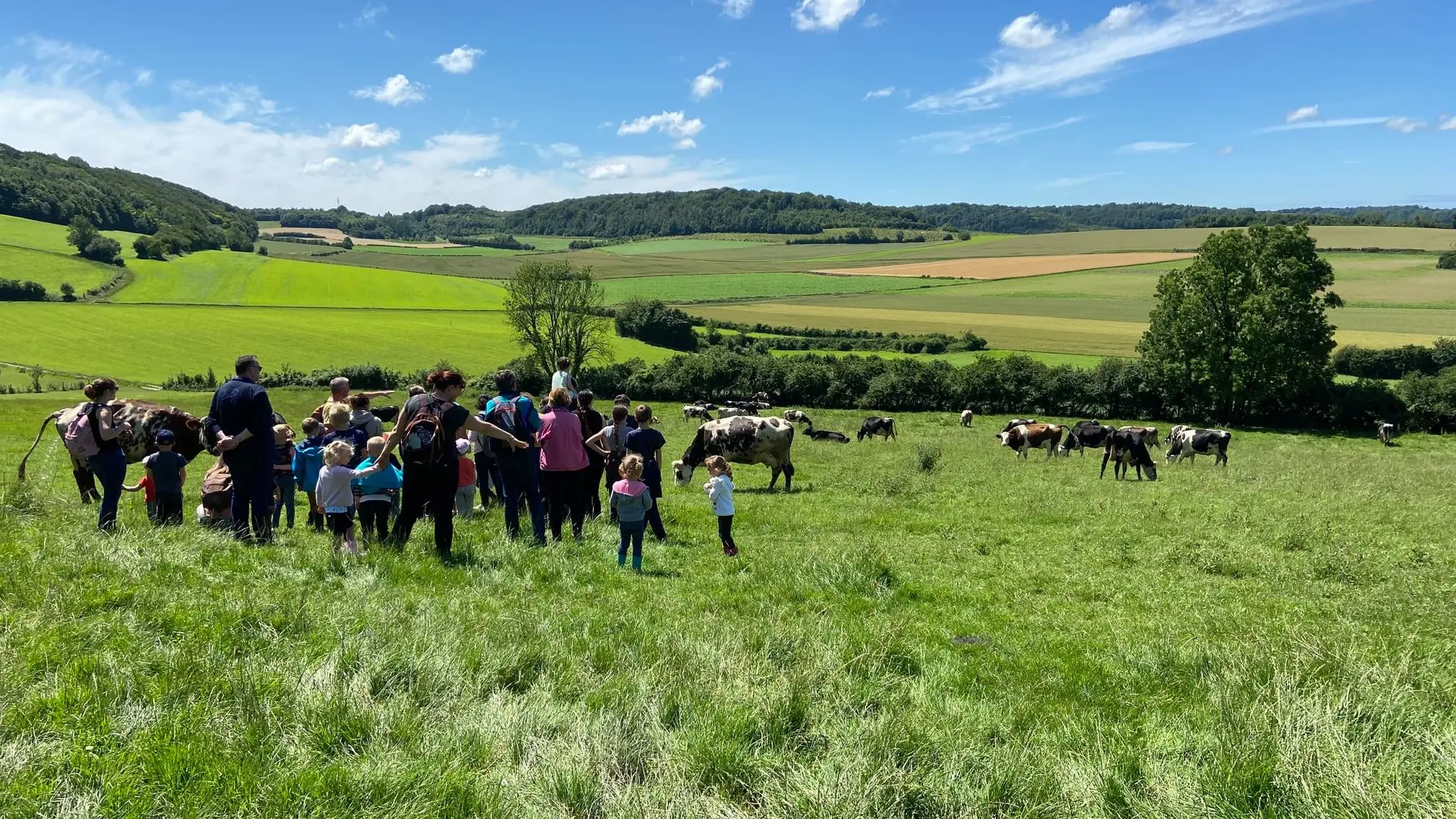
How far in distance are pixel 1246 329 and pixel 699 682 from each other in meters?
44.4

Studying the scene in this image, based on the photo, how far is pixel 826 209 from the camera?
191875mm

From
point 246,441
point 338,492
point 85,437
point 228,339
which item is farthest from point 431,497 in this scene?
point 228,339

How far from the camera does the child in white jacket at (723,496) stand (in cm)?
970

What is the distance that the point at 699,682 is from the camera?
188 inches

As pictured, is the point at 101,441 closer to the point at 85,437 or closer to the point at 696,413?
the point at 85,437

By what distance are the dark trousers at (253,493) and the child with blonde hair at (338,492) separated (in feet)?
3.00

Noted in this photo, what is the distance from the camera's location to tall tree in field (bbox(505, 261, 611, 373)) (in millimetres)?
56062

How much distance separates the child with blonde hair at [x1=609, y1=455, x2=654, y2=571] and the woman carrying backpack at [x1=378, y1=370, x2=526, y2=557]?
4.87ft

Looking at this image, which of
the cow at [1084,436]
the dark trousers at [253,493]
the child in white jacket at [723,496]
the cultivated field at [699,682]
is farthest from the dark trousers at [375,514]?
the cow at [1084,436]

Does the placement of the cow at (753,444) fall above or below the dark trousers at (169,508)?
below

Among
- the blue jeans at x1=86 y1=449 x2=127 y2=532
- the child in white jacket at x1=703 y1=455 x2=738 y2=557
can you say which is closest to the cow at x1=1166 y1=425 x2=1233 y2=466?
the child in white jacket at x1=703 y1=455 x2=738 y2=557

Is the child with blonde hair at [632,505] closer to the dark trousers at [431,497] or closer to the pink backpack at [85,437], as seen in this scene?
the dark trousers at [431,497]

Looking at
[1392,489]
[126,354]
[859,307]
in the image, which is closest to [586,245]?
[859,307]

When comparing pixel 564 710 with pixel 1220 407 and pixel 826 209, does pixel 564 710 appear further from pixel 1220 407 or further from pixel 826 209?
pixel 826 209
